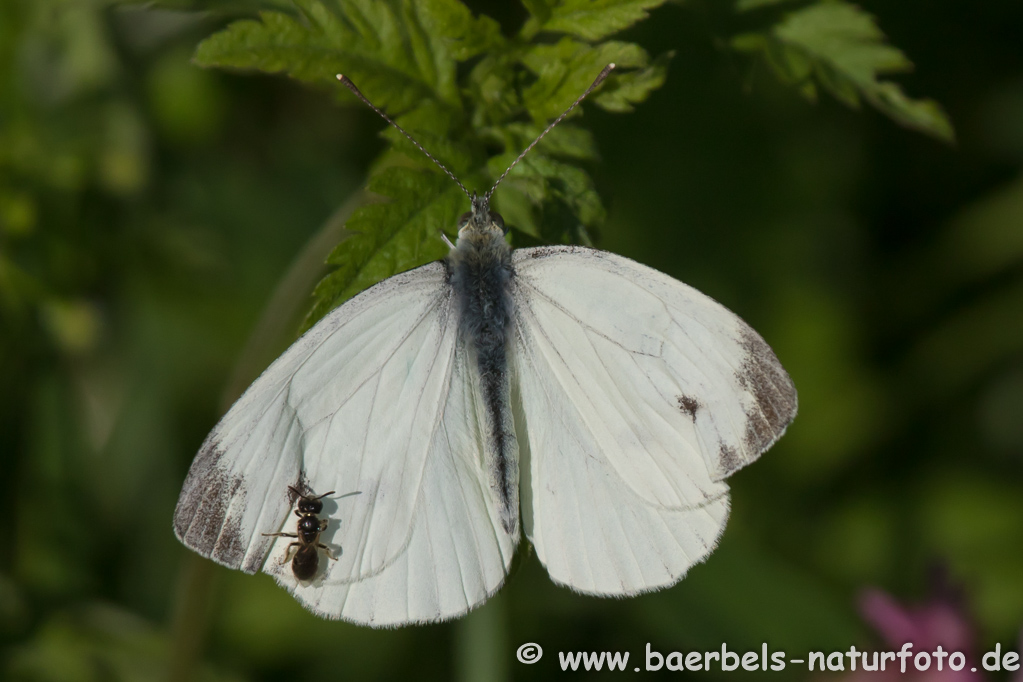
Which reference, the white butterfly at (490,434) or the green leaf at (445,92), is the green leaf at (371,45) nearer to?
the green leaf at (445,92)

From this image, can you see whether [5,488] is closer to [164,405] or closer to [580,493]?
[164,405]

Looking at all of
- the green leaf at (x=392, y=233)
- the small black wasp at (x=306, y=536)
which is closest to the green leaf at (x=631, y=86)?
the green leaf at (x=392, y=233)

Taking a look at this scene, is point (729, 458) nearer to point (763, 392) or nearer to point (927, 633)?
point (763, 392)

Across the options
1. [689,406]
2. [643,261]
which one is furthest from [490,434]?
[643,261]

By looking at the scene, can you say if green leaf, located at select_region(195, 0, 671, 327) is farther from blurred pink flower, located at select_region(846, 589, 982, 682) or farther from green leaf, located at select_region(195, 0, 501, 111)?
blurred pink flower, located at select_region(846, 589, 982, 682)

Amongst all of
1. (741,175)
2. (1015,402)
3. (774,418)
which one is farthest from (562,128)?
(1015,402)
